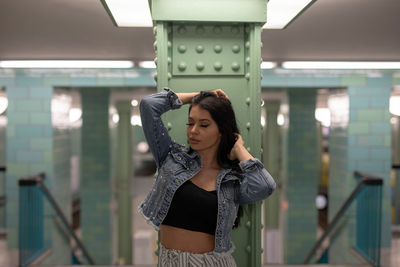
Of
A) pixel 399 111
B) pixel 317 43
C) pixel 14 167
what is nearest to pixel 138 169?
pixel 14 167

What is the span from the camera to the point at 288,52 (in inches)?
166

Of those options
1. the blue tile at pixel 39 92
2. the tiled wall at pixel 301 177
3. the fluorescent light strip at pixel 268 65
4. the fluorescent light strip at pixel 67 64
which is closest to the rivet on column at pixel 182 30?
the fluorescent light strip at pixel 67 64

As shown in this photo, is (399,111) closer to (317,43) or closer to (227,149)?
(317,43)

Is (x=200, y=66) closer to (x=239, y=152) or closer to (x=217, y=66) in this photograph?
(x=217, y=66)

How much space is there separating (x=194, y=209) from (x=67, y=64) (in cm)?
421

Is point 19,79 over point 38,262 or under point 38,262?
over

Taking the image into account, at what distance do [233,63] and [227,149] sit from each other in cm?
51

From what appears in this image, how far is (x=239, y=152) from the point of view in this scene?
170cm

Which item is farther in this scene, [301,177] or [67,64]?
[301,177]

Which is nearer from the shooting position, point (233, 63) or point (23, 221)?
point (233, 63)

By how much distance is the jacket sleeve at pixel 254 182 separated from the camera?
64.7 inches

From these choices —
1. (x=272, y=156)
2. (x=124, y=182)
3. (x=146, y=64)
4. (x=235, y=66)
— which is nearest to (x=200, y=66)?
(x=235, y=66)

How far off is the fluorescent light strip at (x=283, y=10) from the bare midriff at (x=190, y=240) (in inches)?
56.1

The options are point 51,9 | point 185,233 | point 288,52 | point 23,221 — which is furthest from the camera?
point 23,221
